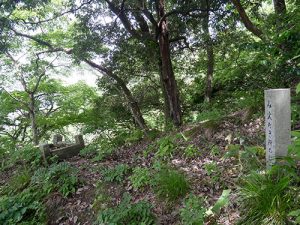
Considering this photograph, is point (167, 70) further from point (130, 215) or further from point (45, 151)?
point (130, 215)

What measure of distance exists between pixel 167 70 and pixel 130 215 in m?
5.80

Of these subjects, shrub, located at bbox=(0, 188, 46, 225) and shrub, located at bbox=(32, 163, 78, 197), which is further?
shrub, located at bbox=(32, 163, 78, 197)

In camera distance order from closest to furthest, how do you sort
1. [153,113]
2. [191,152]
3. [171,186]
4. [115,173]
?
[171,186] < [191,152] < [115,173] < [153,113]

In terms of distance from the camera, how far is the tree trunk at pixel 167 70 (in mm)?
8477

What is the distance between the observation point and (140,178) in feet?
14.5

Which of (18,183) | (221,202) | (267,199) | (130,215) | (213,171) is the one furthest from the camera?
(18,183)

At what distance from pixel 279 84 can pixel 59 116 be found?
9076 mm

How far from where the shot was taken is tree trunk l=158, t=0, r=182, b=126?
8477 millimetres

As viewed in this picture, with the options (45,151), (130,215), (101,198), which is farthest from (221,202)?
(45,151)

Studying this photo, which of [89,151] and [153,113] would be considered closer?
[89,151]

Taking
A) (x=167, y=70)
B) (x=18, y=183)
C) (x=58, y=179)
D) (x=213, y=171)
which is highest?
(x=167, y=70)

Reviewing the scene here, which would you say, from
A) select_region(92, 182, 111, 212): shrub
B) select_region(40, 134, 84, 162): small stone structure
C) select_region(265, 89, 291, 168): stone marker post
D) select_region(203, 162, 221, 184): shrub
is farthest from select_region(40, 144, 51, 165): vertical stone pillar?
select_region(265, 89, 291, 168): stone marker post

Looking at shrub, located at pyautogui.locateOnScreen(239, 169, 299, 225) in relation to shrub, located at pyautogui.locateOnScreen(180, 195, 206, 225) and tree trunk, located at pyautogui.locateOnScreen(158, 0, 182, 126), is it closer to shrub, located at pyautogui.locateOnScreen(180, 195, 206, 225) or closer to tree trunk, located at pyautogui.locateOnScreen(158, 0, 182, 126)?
shrub, located at pyautogui.locateOnScreen(180, 195, 206, 225)

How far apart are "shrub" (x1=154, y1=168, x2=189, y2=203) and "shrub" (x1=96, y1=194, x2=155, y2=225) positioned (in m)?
0.29
